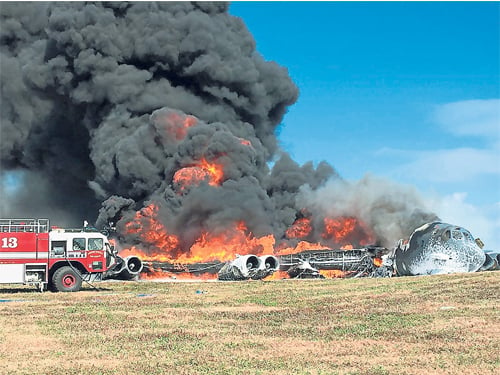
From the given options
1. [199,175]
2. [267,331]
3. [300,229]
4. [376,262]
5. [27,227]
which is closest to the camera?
[267,331]

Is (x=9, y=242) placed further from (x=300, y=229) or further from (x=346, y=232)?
(x=300, y=229)

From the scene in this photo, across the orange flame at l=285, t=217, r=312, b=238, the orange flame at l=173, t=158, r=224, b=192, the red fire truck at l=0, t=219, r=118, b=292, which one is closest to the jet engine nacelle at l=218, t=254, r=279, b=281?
the red fire truck at l=0, t=219, r=118, b=292

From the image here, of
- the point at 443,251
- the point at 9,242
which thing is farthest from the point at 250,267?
the point at 9,242

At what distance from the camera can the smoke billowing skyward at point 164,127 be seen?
7031 cm

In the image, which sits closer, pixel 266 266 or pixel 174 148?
pixel 266 266

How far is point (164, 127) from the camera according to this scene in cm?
7431

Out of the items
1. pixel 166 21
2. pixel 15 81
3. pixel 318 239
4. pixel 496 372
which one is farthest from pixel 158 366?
pixel 15 81

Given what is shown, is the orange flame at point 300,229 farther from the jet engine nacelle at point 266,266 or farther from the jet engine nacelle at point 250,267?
the jet engine nacelle at point 250,267

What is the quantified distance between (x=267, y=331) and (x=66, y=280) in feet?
73.7

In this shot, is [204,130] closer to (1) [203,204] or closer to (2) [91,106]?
(1) [203,204]

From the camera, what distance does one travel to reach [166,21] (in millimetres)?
80000

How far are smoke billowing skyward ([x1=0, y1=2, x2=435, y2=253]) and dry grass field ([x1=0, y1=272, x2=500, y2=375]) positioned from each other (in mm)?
30612

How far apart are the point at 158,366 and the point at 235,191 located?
5313cm

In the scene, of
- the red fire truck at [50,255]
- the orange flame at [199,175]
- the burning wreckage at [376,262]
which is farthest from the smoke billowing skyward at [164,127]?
the red fire truck at [50,255]
